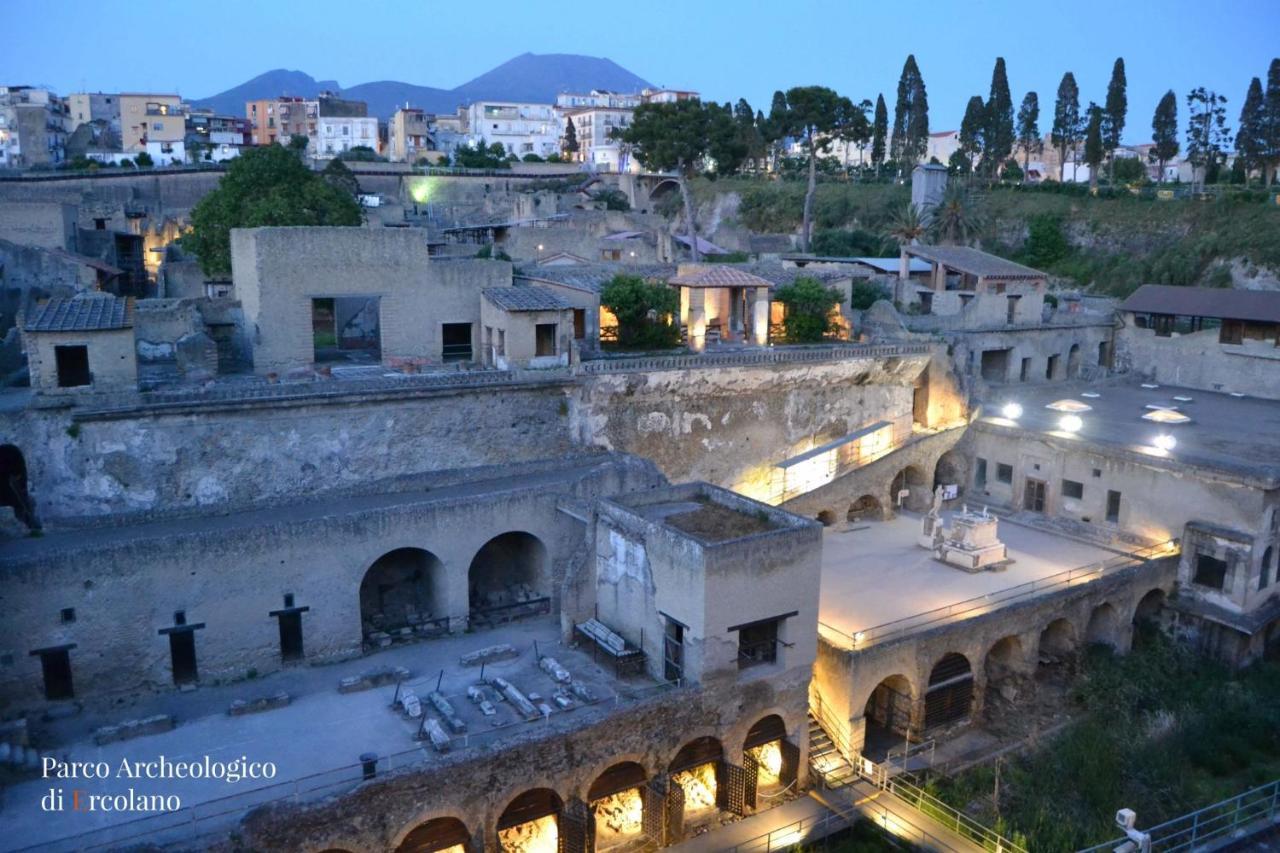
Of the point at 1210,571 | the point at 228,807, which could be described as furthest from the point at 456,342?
the point at 1210,571

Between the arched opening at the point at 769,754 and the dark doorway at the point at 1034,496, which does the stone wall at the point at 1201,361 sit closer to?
the dark doorway at the point at 1034,496

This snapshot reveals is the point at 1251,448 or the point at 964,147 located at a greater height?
the point at 964,147

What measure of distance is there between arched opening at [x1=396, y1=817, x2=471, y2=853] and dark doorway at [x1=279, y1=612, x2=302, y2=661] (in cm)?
626

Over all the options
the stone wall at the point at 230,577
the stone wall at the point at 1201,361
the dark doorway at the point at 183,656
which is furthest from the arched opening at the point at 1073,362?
the dark doorway at the point at 183,656

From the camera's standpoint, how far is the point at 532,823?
19.1 metres

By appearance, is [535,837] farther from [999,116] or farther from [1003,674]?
[999,116]

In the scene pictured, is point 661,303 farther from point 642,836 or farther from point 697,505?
point 642,836

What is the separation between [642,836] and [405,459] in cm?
1163

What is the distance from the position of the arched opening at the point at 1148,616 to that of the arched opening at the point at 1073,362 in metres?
16.9

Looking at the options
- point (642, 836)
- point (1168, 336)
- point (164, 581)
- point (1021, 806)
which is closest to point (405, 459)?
point (164, 581)

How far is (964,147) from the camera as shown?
6769 centimetres

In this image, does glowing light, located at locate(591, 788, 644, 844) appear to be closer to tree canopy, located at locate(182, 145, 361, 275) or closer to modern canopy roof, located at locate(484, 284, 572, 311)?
modern canopy roof, located at locate(484, 284, 572, 311)

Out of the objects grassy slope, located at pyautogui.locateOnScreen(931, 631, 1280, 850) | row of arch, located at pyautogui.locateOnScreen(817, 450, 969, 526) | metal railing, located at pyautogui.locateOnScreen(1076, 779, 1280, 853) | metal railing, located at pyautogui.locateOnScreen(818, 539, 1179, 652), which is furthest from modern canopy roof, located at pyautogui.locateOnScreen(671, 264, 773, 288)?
metal railing, located at pyautogui.locateOnScreen(1076, 779, 1280, 853)

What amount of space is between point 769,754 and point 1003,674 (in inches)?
314
